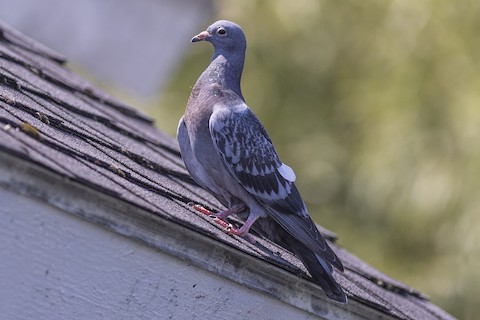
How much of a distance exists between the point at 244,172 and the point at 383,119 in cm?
616

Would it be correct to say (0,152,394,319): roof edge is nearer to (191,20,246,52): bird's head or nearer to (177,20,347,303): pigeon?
(177,20,347,303): pigeon

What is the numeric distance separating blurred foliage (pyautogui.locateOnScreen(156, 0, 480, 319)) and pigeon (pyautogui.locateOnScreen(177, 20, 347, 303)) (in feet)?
16.2

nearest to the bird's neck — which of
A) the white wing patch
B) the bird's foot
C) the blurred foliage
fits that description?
the white wing patch

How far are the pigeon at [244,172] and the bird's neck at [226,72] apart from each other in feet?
0.18

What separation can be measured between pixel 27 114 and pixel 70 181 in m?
0.66

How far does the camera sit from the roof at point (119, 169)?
2.95 meters

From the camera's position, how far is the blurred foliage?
30.3ft

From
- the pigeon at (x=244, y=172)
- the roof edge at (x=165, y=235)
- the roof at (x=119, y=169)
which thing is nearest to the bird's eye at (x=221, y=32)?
the pigeon at (x=244, y=172)

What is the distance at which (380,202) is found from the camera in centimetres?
995

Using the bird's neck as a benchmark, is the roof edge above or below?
below

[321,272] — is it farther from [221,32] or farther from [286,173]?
[221,32]

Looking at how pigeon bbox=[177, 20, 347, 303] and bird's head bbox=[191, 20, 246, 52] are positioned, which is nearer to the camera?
pigeon bbox=[177, 20, 347, 303]

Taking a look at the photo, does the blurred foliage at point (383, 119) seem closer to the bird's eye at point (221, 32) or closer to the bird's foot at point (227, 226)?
the bird's eye at point (221, 32)

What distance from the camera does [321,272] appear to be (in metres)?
3.89
